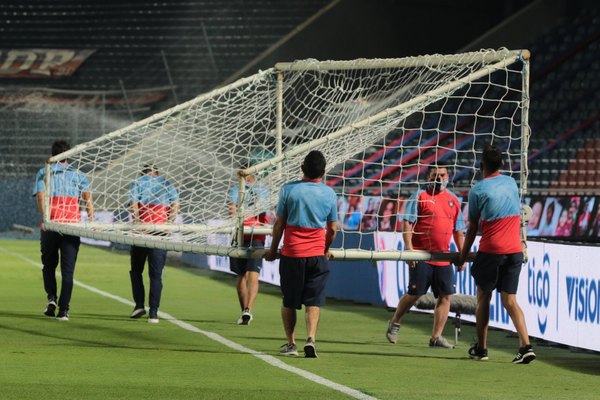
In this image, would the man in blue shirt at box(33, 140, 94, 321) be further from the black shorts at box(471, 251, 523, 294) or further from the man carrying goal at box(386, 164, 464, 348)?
the black shorts at box(471, 251, 523, 294)

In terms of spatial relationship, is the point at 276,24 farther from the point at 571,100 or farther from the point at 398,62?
the point at 398,62

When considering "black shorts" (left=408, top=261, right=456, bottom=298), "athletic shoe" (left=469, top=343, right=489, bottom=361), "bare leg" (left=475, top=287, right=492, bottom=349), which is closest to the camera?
"bare leg" (left=475, top=287, right=492, bottom=349)

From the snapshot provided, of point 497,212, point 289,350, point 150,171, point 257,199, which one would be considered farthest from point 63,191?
point 497,212

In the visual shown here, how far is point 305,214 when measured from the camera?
1142 centimetres

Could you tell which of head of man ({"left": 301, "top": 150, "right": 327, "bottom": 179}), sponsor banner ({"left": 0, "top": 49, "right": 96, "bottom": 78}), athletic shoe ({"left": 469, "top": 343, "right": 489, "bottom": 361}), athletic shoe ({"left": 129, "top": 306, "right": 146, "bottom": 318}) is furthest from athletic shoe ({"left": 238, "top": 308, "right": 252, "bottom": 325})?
sponsor banner ({"left": 0, "top": 49, "right": 96, "bottom": 78})

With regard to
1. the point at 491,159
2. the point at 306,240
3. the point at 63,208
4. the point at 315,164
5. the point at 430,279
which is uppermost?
the point at 491,159

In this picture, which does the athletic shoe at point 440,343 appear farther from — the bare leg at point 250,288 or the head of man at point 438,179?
the bare leg at point 250,288

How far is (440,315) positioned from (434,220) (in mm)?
885

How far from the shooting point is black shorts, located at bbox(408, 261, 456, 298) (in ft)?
42.9

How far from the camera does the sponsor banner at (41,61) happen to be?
44844 mm

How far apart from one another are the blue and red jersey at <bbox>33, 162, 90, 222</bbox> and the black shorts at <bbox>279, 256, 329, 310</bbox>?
4226 mm

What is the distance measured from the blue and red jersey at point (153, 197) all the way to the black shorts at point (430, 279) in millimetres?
3294

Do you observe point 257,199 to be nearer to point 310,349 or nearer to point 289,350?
point 289,350

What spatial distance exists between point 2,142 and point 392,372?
33.8m
